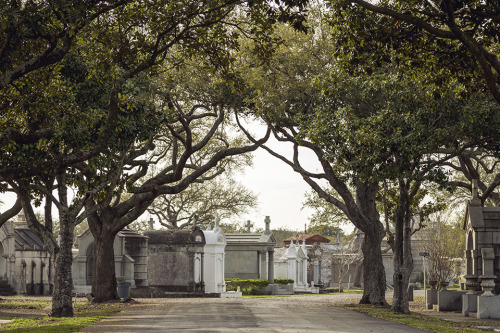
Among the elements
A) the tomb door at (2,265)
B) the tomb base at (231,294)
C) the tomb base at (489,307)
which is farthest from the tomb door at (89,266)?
the tomb base at (489,307)

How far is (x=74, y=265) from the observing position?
143ft

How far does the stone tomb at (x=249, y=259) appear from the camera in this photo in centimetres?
5159

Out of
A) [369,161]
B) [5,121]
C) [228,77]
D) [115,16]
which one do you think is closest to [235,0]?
[228,77]

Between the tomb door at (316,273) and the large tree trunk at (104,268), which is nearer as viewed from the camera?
the large tree trunk at (104,268)

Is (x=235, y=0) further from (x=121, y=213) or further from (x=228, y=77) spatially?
(x=121, y=213)

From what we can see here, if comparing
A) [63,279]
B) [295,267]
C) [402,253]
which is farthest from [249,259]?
[63,279]

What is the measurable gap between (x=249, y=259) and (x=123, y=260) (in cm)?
1312

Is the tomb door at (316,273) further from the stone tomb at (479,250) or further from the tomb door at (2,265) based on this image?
the stone tomb at (479,250)

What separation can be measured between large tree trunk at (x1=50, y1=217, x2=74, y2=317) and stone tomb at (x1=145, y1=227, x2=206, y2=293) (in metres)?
23.1

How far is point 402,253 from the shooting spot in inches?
938

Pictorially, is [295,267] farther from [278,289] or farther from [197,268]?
[197,268]

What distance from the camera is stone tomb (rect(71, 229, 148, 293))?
135 ft

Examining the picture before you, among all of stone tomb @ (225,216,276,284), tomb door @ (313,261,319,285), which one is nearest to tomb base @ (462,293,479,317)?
stone tomb @ (225,216,276,284)

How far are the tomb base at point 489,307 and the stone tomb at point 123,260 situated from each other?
2270cm
